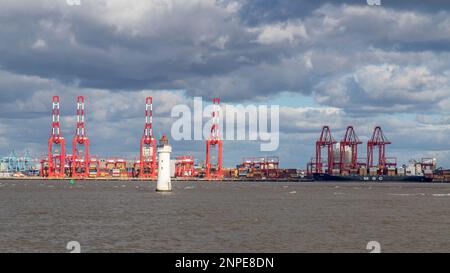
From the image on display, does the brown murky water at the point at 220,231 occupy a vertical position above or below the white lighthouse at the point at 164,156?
below

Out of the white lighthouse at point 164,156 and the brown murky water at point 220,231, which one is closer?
the brown murky water at point 220,231

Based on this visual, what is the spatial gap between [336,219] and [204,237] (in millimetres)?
24306

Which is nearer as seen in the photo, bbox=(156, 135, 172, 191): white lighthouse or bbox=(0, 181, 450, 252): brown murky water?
bbox=(0, 181, 450, 252): brown murky water

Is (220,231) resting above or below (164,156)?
below

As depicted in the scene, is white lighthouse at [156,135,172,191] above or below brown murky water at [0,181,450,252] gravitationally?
above

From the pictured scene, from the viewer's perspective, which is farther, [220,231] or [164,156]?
[164,156]

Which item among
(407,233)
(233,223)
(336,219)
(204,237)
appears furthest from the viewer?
(336,219)
